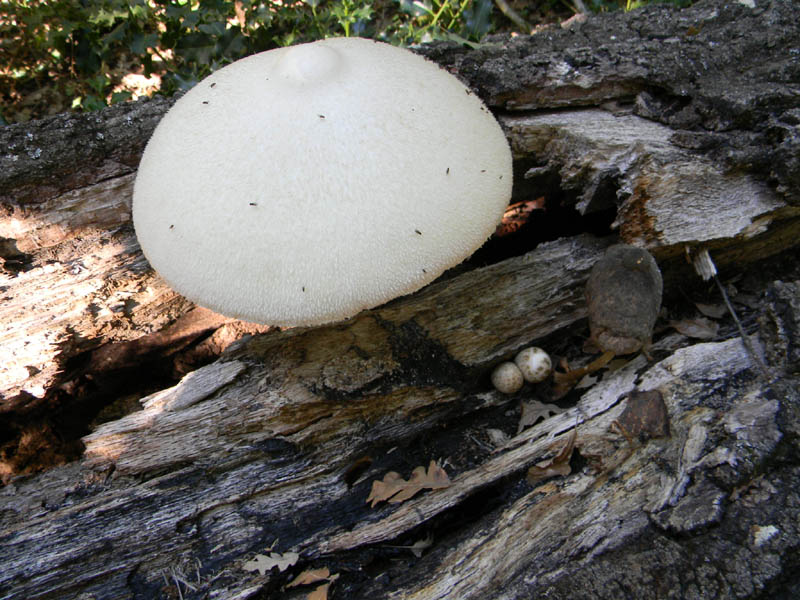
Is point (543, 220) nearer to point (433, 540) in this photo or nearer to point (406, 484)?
point (406, 484)

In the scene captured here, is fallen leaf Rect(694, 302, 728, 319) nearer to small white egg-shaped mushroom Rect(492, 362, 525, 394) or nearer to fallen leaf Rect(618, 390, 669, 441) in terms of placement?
fallen leaf Rect(618, 390, 669, 441)

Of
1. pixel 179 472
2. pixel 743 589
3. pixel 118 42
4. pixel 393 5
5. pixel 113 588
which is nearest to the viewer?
pixel 743 589

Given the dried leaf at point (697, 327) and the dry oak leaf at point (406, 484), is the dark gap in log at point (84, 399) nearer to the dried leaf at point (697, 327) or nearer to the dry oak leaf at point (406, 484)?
the dry oak leaf at point (406, 484)

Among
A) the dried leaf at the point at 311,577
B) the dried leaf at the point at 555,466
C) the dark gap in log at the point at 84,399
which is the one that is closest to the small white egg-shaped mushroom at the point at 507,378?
the dried leaf at the point at 555,466

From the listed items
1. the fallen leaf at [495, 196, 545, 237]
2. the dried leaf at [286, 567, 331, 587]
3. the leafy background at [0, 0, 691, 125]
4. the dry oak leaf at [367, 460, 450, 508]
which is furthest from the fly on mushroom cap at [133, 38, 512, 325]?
the leafy background at [0, 0, 691, 125]

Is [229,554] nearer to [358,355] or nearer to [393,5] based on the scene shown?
[358,355]

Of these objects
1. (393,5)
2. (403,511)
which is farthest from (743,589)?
(393,5)
